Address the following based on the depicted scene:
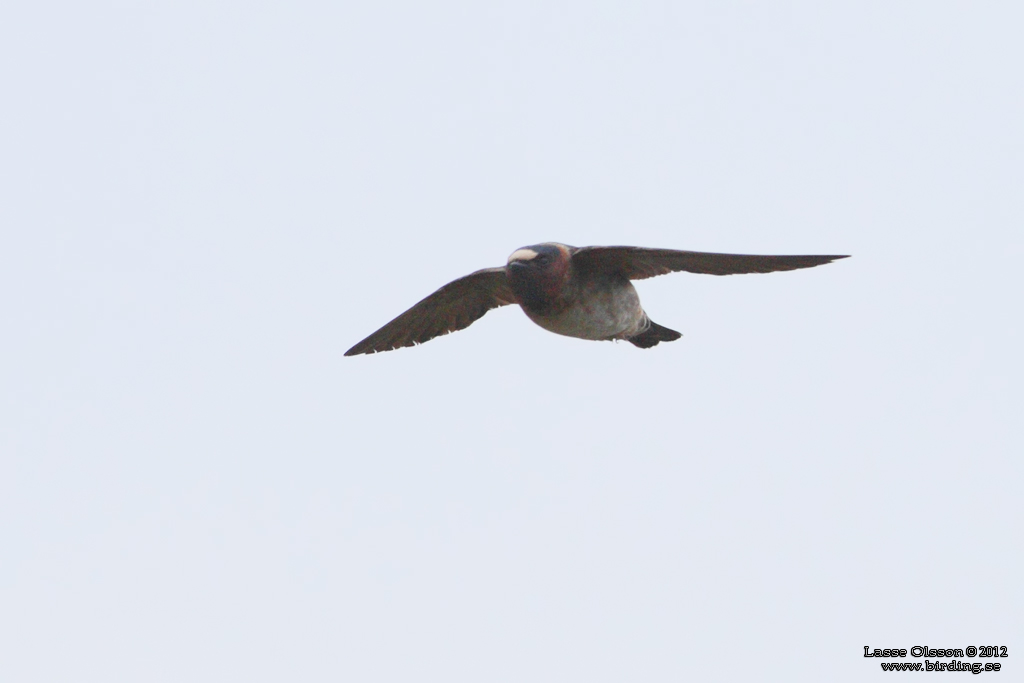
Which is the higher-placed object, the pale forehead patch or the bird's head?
the pale forehead patch

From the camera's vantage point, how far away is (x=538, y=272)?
11.5m

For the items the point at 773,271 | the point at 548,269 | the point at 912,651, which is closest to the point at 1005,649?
the point at 912,651

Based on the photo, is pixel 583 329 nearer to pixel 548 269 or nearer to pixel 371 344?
pixel 548 269

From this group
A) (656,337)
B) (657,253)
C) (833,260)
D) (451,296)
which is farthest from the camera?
(656,337)

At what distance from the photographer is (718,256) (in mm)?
11266

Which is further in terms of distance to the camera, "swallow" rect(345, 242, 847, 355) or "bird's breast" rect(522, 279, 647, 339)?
"bird's breast" rect(522, 279, 647, 339)

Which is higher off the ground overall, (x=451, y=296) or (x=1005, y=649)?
(x=451, y=296)

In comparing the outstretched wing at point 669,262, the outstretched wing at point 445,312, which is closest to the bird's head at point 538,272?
the outstretched wing at point 669,262

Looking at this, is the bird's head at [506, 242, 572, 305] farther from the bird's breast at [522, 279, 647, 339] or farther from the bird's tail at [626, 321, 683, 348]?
the bird's tail at [626, 321, 683, 348]

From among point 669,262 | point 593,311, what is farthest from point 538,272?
point 669,262

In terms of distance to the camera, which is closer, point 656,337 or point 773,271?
point 773,271

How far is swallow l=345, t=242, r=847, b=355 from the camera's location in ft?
37.7

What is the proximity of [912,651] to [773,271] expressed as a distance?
375 centimetres

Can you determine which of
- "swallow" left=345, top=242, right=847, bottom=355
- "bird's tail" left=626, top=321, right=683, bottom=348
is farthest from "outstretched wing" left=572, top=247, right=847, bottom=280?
"bird's tail" left=626, top=321, right=683, bottom=348
